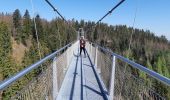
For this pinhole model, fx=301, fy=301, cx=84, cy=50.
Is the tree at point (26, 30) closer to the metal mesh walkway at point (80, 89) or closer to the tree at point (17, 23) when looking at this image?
the tree at point (17, 23)

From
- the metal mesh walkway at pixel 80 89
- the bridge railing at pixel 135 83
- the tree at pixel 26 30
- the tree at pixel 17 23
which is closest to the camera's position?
the bridge railing at pixel 135 83

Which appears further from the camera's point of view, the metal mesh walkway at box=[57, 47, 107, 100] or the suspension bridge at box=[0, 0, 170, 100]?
the metal mesh walkway at box=[57, 47, 107, 100]

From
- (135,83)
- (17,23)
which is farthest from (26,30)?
(135,83)

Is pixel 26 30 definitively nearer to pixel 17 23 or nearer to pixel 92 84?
pixel 17 23

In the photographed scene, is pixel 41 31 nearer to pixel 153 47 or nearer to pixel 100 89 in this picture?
pixel 153 47

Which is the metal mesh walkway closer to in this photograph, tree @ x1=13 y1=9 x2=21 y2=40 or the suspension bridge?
the suspension bridge

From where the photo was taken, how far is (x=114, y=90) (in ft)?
14.8

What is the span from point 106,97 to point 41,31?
247 feet

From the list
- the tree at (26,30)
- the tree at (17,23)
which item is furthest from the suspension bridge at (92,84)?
the tree at (17,23)

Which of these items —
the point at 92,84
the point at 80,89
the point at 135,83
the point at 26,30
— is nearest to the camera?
the point at 135,83

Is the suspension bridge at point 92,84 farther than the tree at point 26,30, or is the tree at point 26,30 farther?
the tree at point 26,30

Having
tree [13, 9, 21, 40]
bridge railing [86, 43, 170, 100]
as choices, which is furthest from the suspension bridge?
tree [13, 9, 21, 40]

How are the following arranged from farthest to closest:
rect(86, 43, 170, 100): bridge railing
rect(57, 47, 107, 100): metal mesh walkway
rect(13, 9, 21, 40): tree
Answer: rect(13, 9, 21, 40): tree, rect(57, 47, 107, 100): metal mesh walkway, rect(86, 43, 170, 100): bridge railing

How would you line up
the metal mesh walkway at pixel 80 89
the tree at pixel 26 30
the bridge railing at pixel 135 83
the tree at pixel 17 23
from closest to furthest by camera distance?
the bridge railing at pixel 135 83 → the metal mesh walkway at pixel 80 89 → the tree at pixel 26 30 → the tree at pixel 17 23
